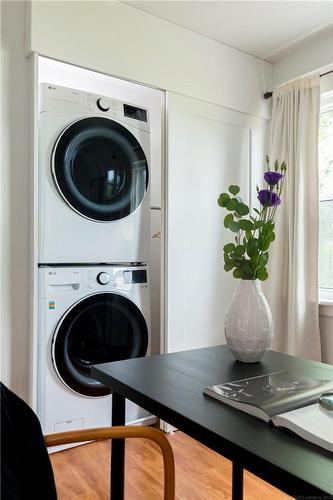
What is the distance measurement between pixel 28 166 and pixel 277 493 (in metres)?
2.01

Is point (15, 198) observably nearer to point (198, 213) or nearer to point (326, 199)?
point (198, 213)

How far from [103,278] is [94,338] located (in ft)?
1.13

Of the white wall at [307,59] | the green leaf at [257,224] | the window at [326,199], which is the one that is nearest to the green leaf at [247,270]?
the green leaf at [257,224]

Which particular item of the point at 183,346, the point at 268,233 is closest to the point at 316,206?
the point at 183,346

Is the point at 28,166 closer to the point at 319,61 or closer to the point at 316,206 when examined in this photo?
A: the point at 316,206

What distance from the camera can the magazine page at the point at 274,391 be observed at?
2.82 feet

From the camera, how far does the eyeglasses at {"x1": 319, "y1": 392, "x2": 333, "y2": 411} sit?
2.73 ft

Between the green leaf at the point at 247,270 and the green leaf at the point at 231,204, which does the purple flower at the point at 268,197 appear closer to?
the green leaf at the point at 231,204

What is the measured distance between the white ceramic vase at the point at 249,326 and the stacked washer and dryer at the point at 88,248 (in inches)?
45.1

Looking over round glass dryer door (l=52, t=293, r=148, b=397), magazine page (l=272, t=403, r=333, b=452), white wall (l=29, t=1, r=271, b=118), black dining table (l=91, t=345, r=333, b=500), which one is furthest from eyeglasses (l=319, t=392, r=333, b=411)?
white wall (l=29, t=1, r=271, b=118)

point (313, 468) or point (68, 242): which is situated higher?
point (68, 242)

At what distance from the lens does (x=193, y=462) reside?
6.85 feet

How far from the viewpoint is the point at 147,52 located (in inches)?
95.2

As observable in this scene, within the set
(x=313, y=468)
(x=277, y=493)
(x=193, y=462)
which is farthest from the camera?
(x=193, y=462)
